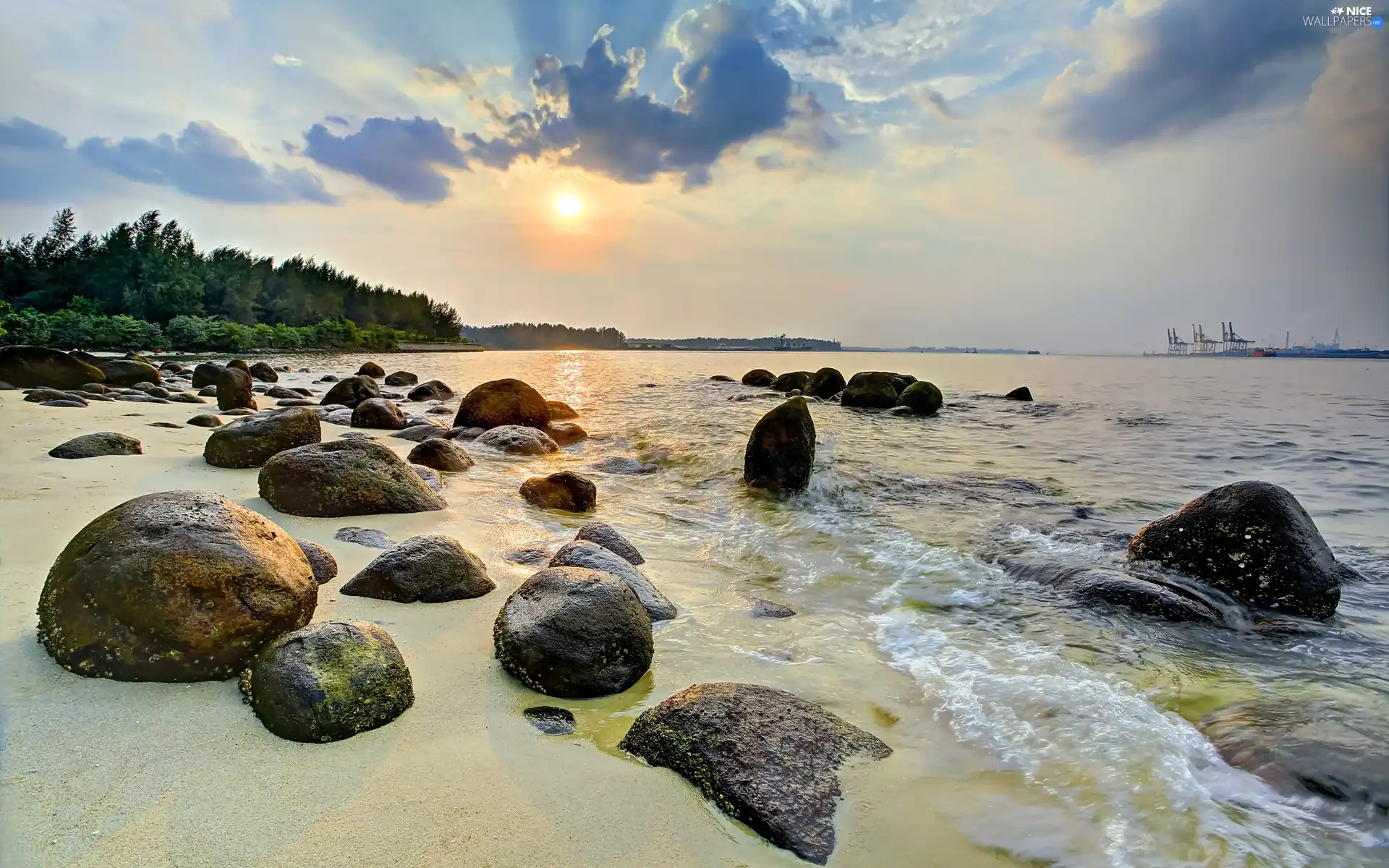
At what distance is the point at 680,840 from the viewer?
212cm

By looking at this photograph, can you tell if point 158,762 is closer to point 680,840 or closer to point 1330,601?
point 680,840

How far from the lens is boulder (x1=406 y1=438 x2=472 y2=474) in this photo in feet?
26.6

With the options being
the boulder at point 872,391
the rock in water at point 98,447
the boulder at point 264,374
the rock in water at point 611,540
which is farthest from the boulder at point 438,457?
the boulder at point 264,374

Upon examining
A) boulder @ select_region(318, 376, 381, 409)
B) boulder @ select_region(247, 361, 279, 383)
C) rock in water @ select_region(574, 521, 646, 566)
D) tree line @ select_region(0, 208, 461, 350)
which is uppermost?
tree line @ select_region(0, 208, 461, 350)

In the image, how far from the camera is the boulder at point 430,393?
1944cm

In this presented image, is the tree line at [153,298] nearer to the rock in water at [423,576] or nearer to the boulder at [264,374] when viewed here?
the boulder at [264,374]

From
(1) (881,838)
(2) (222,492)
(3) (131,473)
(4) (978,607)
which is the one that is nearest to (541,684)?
(1) (881,838)

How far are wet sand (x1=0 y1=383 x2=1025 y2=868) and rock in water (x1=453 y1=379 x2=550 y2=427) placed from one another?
29.4 feet

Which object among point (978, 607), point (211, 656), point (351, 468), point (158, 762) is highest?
point (351, 468)

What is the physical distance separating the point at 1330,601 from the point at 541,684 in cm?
572

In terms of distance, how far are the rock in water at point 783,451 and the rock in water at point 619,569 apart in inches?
171

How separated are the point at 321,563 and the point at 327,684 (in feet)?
5.38

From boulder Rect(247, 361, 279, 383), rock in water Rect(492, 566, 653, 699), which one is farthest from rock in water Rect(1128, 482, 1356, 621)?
boulder Rect(247, 361, 279, 383)

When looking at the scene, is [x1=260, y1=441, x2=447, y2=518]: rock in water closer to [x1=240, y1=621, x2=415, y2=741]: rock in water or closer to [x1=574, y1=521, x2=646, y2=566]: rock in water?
[x1=574, y1=521, x2=646, y2=566]: rock in water
